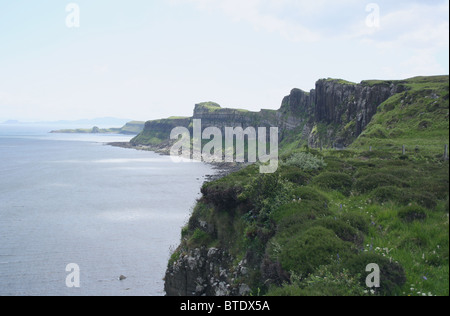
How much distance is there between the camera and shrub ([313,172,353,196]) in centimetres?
2342

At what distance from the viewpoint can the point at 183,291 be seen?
2748cm

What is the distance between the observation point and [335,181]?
2409cm

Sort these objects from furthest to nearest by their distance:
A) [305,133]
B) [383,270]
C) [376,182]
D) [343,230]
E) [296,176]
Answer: [305,133]
[296,176]
[376,182]
[343,230]
[383,270]

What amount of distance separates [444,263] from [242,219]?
13.6m

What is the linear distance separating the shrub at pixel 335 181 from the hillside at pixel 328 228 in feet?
0.22

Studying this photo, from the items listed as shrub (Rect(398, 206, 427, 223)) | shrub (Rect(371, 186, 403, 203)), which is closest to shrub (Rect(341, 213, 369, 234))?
shrub (Rect(398, 206, 427, 223))

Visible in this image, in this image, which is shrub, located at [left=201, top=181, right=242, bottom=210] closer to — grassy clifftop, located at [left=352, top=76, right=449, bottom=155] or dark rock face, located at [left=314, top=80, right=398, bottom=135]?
grassy clifftop, located at [left=352, top=76, right=449, bottom=155]

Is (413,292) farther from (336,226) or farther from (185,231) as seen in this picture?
(185,231)

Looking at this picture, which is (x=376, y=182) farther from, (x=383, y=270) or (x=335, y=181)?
(x=383, y=270)

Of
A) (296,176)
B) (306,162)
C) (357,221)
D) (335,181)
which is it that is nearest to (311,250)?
(357,221)

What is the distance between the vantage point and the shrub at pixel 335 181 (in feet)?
76.8

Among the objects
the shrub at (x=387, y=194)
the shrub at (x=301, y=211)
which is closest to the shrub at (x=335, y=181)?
the shrub at (x=387, y=194)

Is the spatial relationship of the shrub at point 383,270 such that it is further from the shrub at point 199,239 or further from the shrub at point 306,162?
the shrub at point 199,239

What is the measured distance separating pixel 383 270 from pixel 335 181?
12856 millimetres
